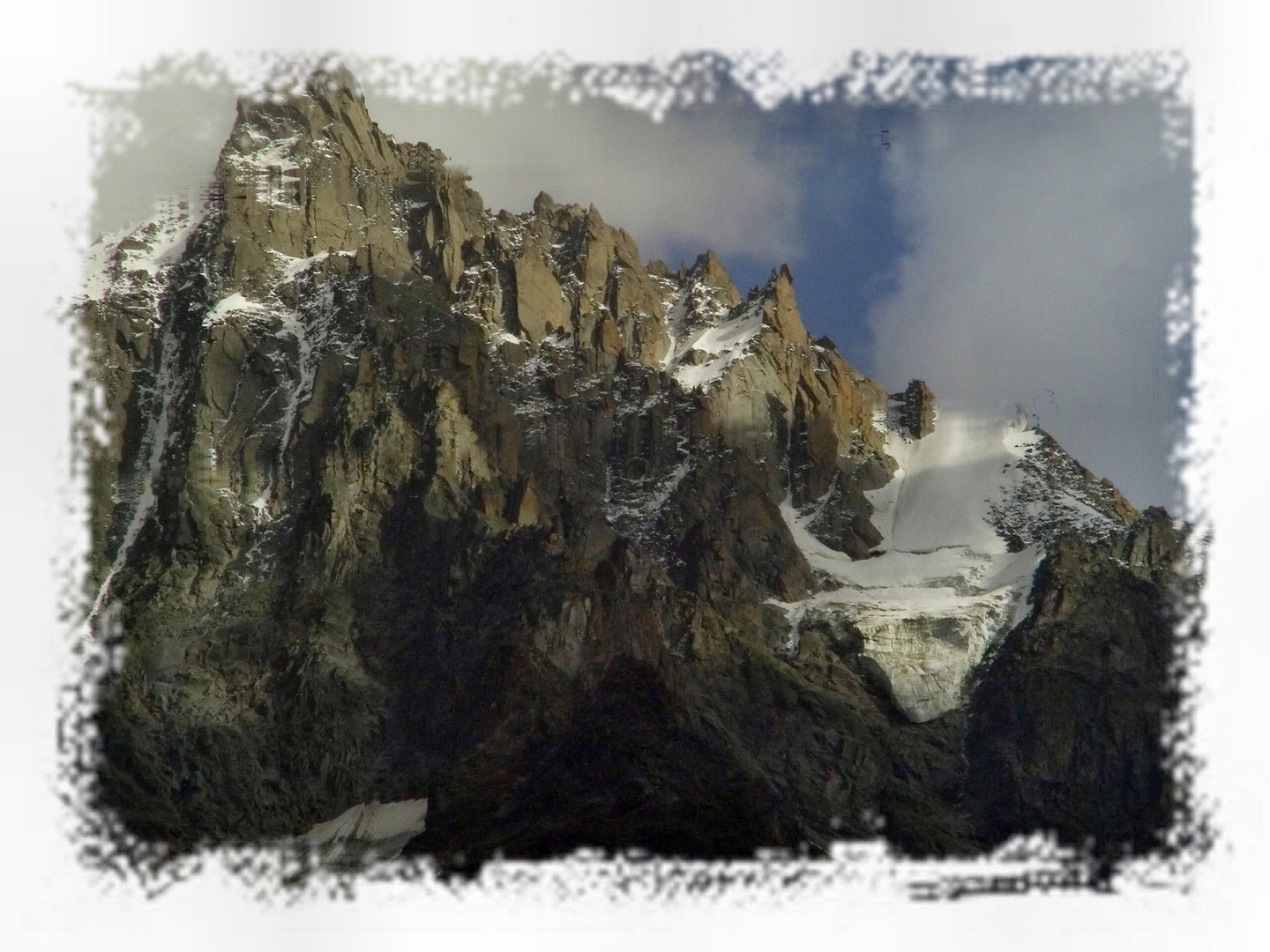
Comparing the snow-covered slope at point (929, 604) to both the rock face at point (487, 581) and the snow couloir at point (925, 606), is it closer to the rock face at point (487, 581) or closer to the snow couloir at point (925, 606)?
the snow couloir at point (925, 606)

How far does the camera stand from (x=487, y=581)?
155 m

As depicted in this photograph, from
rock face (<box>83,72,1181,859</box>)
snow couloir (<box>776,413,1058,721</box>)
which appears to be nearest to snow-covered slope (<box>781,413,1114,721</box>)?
snow couloir (<box>776,413,1058,721</box>)

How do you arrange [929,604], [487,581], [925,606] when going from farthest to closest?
[929,604], [925,606], [487,581]

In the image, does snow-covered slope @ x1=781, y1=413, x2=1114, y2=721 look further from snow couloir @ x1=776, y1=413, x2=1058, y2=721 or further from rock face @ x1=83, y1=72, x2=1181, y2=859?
rock face @ x1=83, y1=72, x2=1181, y2=859

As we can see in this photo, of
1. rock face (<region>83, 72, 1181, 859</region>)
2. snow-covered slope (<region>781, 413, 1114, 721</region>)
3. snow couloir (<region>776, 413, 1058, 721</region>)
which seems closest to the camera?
rock face (<region>83, 72, 1181, 859</region>)

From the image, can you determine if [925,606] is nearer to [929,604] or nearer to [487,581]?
[929,604]

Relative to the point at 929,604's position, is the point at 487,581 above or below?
above

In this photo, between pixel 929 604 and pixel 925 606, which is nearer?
pixel 925 606

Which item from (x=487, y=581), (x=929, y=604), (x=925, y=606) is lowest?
(x=925, y=606)

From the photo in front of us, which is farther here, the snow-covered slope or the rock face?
the snow-covered slope

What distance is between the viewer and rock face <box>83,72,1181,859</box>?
444 ft

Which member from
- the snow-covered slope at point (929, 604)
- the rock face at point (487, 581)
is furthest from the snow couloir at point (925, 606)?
the rock face at point (487, 581)

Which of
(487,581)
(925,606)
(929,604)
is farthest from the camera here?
(929,604)

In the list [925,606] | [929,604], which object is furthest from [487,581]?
[929,604]
